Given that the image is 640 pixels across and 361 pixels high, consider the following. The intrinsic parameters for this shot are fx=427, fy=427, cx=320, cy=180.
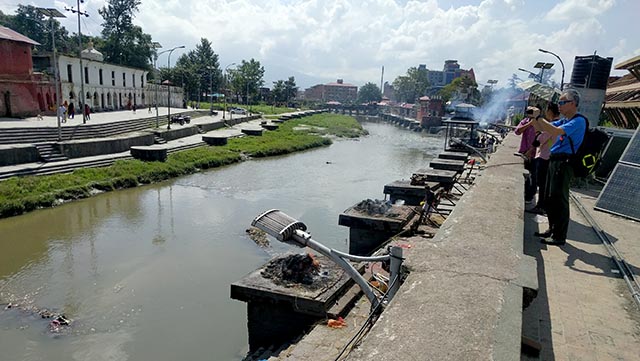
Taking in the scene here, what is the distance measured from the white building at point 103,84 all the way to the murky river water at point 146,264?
1836 cm

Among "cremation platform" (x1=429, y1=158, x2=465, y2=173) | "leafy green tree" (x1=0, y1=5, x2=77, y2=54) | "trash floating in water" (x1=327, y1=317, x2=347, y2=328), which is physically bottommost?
"trash floating in water" (x1=327, y1=317, x2=347, y2=328)

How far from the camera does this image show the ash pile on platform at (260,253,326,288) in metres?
5.30

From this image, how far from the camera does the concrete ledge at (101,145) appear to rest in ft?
64.4

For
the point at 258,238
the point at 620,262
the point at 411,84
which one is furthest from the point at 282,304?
the point at 411,84

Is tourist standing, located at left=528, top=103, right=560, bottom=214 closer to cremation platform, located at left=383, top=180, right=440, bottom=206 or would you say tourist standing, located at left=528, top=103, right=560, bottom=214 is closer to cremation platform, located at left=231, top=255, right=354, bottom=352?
cremation platform, located at left=231, top=255, right=354, bottom=352

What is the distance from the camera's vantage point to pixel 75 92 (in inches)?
1304

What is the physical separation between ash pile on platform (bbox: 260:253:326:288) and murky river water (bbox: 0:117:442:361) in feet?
7.33

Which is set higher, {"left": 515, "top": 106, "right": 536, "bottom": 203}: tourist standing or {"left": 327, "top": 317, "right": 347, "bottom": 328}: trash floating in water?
{"left": 515, "top": 106, "right": 536, "bottom": 203}: tourist standing

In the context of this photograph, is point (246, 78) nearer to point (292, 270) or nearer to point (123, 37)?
point (123, 37)

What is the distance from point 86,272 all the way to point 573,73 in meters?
14.5

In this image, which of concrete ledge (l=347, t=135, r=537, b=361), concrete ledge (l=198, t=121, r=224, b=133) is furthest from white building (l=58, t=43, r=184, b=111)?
concrete ledge (l=347, t=135, r=537, b=361)

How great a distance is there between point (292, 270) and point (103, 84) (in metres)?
38.2

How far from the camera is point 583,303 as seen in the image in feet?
11.8

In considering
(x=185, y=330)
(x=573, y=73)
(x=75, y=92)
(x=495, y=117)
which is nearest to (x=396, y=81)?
(x=495, y=117)
